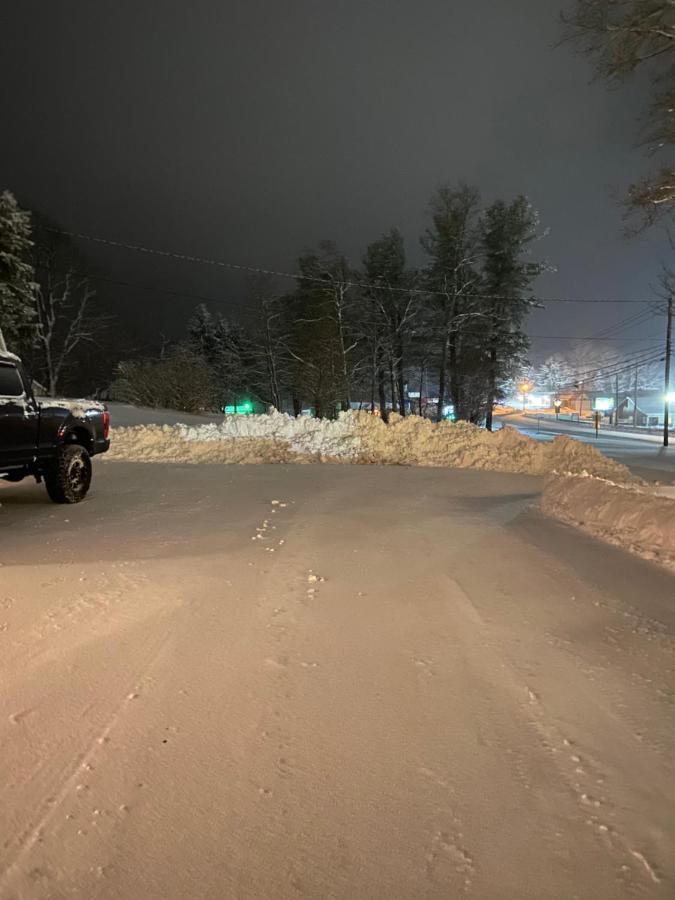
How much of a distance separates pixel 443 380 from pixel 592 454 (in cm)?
2371

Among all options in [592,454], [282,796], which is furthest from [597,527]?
[592,454]

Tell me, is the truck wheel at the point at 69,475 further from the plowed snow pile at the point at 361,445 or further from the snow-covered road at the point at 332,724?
the plowed snow pile at the point at 361,445

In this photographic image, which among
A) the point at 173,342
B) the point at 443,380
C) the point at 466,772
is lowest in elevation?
the point at 466,772

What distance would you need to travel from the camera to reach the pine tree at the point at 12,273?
28688 mm

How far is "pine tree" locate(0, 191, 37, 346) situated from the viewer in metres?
28.7

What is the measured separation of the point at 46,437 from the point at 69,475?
71cm

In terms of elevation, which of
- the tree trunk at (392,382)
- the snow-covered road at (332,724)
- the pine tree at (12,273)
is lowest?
the snow-covered road at (332,724)

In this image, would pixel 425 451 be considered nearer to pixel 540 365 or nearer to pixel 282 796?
pixel 282 796

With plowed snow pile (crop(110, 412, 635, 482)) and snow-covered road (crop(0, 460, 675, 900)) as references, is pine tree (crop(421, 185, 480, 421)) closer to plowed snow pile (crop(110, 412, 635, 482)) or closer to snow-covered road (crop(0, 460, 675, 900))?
plowed snow pile (crop(110, 412, 635, 482))

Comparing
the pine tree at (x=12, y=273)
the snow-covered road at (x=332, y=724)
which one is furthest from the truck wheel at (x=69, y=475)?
the pine tree at (x=12, y=273)

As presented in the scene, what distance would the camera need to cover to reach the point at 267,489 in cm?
1138

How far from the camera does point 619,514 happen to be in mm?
8016

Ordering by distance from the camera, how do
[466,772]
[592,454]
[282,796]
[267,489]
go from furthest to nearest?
[592,454] → [267,489] → [466,772] → [282,796]

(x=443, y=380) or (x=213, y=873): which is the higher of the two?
(x=443, y=380)
